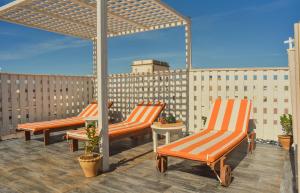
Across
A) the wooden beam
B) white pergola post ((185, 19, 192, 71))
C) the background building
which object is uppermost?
the background building

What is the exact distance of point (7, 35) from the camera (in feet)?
87.9

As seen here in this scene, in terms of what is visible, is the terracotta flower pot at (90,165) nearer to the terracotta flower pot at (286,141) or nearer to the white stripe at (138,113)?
the white stripe at (138,113)

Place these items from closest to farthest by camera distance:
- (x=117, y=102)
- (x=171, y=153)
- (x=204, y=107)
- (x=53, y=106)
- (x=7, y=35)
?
1. (x=171, y=153)
2. (x=204, y=107)
3. (x=53, y=106)
4. (x=117, y=102)
5. (x=7, y=35)

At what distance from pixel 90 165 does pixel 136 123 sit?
2.92 metres

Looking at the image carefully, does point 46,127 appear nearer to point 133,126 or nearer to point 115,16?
point 133,126

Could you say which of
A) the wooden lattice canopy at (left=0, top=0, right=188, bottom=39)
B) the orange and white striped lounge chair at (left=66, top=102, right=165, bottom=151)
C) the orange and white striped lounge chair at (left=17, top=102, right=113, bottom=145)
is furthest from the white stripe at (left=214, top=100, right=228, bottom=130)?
the orange and white striped lounge chair at (left=17, top=102, right=113, bottom=145)

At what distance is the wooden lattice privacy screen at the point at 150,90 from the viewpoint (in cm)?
795

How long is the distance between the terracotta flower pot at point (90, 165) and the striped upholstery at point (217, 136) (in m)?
1.07

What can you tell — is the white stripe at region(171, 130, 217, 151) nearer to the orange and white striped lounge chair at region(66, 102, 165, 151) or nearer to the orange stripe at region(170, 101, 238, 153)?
the orange stripe at region(170, 101, 238, 153)

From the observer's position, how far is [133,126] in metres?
6.38

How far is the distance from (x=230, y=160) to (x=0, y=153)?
517 centimetres

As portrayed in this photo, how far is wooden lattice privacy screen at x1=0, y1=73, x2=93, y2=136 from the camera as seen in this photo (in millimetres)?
7598

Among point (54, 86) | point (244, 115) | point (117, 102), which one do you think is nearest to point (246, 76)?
point (244, 115)

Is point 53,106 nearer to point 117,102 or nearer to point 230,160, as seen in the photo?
point 117,102
